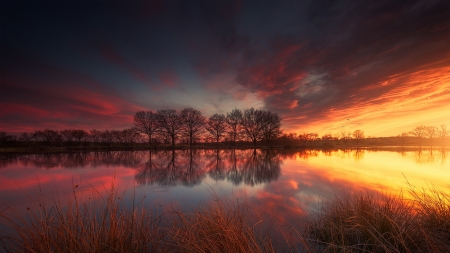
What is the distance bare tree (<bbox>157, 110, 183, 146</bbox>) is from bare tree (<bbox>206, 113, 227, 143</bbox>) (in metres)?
8.67

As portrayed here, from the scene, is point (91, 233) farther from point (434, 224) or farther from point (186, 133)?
point (186, 133)

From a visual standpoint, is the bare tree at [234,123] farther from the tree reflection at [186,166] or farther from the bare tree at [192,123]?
the tree reflection at [186,166]

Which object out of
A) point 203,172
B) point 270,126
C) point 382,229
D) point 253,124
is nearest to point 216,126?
point 253,124

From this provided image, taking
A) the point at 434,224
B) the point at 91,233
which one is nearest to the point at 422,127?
the point at 434,224

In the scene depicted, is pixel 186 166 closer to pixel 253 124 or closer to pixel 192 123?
pixel 192 123

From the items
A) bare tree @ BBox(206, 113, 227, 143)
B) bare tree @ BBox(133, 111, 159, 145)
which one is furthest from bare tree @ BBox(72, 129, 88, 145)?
bare tree @ BBox(206, 113, 227, 143)

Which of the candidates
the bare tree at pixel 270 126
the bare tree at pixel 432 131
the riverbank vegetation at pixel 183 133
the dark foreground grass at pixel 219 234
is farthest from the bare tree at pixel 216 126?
the bare tree at pixel 432 131

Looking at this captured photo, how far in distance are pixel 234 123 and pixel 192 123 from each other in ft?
41.0

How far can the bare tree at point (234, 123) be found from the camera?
2194 inches

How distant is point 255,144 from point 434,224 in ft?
167

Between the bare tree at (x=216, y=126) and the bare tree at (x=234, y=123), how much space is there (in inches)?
60.0

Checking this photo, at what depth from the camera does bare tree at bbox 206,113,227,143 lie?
55.2 m

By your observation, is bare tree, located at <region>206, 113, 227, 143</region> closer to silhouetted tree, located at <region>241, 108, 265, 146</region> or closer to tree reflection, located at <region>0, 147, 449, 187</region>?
silhouetted tree, located at <region>241, 108, 265, 146</region>

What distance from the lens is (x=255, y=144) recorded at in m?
54.2
